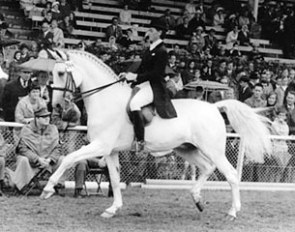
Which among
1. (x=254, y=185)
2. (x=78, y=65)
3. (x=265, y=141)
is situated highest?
(x=78, y=65)

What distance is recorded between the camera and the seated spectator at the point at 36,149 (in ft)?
36.3

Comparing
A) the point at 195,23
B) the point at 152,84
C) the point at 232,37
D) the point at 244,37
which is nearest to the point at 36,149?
the point at 152,84

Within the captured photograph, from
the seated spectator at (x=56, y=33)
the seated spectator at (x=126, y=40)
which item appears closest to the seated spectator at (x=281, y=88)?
the seated spectator at (x=126, y=40)

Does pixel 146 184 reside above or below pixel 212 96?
below

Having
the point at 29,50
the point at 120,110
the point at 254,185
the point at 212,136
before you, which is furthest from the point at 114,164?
the point at 29,50

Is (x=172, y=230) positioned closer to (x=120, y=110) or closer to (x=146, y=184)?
(x=120, y=110)

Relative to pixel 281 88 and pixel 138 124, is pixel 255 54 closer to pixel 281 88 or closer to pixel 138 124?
pixel 281 88

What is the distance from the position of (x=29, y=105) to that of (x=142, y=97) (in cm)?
280

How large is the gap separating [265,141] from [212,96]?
4.26 m

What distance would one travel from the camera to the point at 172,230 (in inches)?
354

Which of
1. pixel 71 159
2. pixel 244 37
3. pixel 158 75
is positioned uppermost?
pixel 158 75

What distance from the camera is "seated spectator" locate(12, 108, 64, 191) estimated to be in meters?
11.1

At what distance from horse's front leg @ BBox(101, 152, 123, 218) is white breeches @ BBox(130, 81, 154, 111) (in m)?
0.85

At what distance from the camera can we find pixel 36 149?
443 inches
